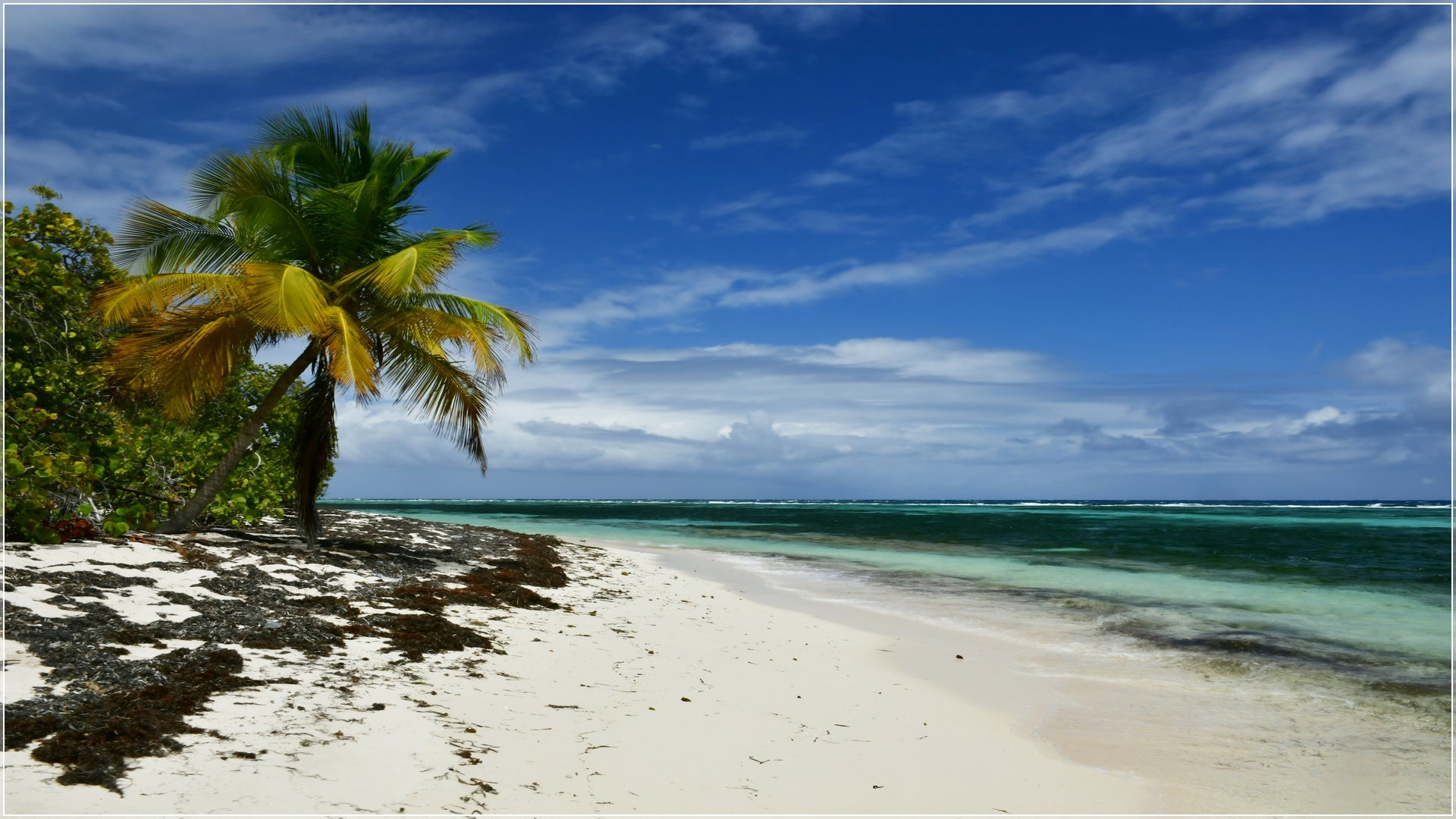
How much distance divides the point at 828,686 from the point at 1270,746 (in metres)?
3.59

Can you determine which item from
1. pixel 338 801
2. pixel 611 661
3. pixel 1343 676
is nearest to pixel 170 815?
pixel 338 801

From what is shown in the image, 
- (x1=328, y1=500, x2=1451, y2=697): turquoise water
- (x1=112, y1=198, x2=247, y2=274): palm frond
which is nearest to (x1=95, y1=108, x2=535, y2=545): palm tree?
(x1=112, y1=198, x2=247, y2=274): palm frond

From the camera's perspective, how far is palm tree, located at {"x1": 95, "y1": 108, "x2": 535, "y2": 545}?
34.9 feet

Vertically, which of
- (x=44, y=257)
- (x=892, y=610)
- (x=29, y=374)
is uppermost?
(x=44, y=257)

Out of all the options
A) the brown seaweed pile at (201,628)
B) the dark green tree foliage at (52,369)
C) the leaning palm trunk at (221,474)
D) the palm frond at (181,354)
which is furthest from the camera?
the leaning palm trunk at (221,474)

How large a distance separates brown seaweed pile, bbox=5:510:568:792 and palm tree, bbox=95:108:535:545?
1.90 meters

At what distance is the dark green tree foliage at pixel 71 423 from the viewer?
9109 mm

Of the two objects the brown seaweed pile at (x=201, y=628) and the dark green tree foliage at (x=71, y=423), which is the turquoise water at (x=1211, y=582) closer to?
the brown seaweed pile at (x=201, y=628)

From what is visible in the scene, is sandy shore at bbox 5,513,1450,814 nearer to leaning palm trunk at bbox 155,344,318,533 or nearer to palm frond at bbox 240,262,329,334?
leaning palm trunk at bbox 155,344,318,533

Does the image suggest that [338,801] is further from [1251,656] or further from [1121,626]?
[1121,626]

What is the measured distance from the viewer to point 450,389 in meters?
12.2

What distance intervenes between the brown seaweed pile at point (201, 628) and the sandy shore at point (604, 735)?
4.2 inches

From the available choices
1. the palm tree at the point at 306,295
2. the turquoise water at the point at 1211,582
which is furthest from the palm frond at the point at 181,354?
the turquoise water at the point at 1211,582

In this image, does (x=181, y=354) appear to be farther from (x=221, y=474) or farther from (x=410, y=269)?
(x=410, y=269)
